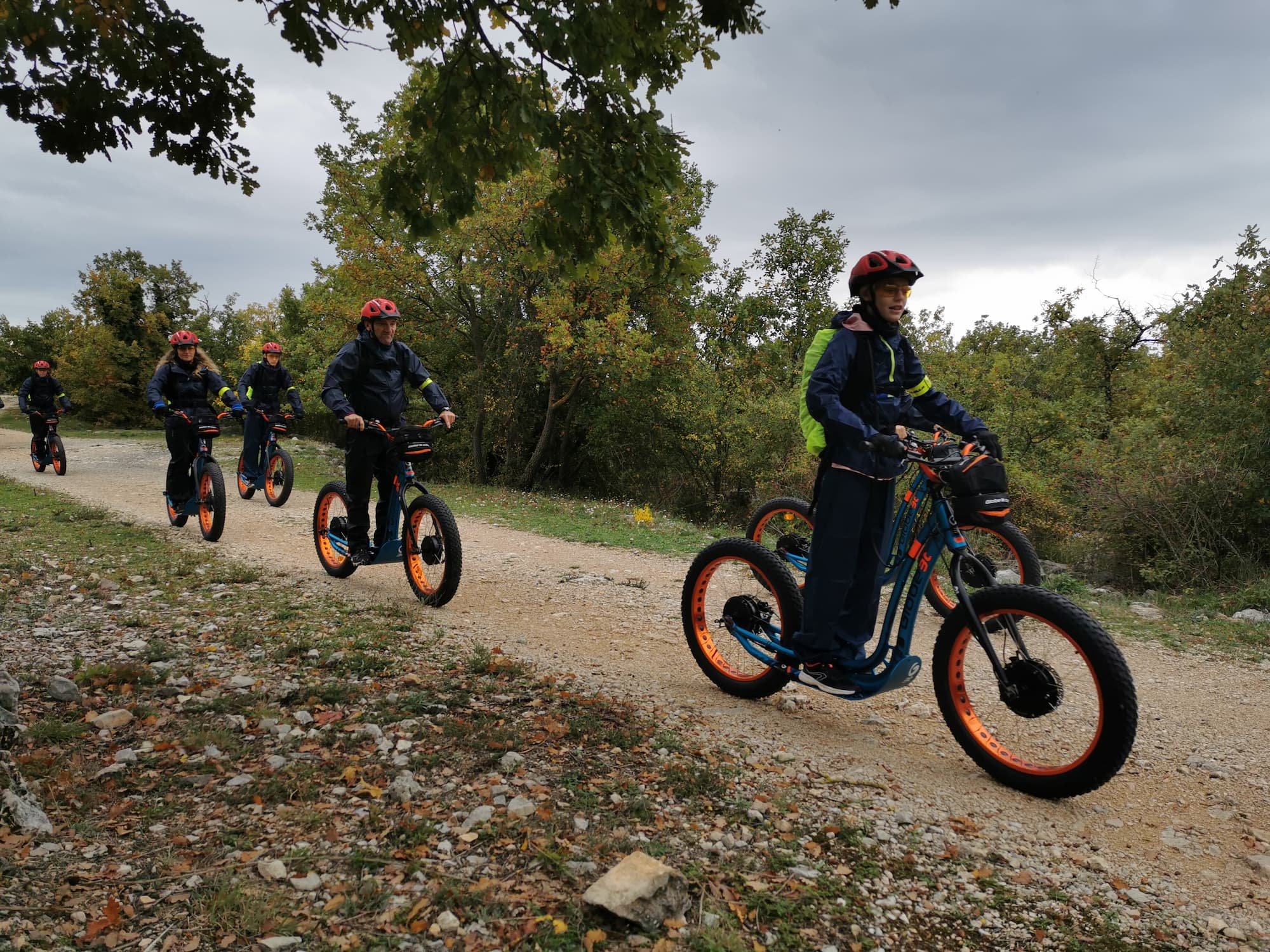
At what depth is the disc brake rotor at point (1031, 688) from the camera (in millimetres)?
3088

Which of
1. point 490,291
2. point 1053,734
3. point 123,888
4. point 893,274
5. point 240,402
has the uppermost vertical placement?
point 490,291

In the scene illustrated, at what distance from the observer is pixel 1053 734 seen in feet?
11.2

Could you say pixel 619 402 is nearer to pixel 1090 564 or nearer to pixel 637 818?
pixel 1090 564

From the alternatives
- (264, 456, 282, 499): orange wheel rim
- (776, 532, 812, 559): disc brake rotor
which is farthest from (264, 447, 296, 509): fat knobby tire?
(776, 532, 812, 559): disc brake rotor

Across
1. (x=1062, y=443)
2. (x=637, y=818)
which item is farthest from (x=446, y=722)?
(x=1062, y=443)

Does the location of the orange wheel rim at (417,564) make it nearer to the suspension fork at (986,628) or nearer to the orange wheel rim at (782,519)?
the orange wheel rim at (782,519)

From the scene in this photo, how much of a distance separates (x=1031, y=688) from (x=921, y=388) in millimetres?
1636

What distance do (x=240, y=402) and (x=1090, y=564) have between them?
1463 cm

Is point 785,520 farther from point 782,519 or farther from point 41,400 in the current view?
point 41,400

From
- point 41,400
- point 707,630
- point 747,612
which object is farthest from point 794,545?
point 41,400

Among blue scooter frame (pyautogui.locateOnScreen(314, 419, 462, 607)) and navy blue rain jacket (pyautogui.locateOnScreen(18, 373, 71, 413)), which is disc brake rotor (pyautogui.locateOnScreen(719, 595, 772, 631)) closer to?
blue scooter frame (pyautogui.locateOnScreen(314, 419, 462, 607))

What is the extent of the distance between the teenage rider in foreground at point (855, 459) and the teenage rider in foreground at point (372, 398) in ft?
11.5

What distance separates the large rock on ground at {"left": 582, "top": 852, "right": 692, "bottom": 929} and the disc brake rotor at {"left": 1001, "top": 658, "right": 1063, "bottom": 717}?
5.78ft

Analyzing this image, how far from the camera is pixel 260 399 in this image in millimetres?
11578
